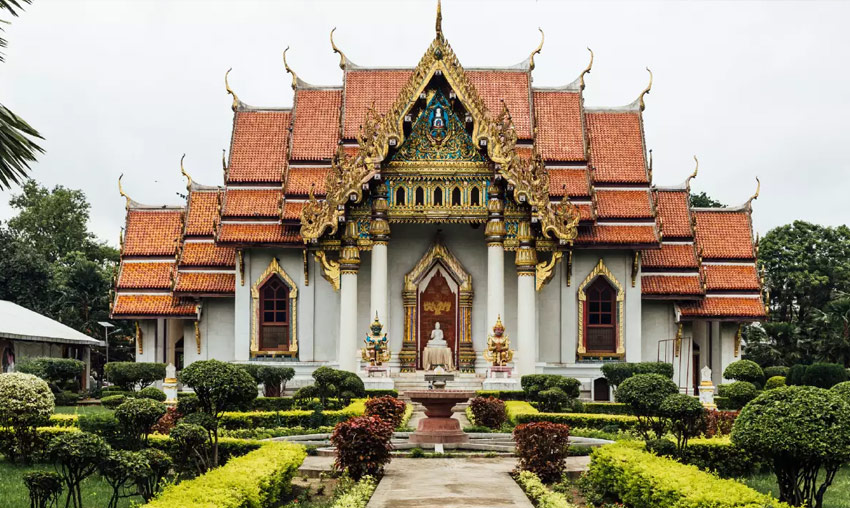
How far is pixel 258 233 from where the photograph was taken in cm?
3275

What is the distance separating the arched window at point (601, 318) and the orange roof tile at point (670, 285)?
1.09 metres

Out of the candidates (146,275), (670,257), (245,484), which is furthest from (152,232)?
(245,484)

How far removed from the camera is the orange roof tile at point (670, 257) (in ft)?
111

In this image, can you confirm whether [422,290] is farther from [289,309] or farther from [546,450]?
[546,450]

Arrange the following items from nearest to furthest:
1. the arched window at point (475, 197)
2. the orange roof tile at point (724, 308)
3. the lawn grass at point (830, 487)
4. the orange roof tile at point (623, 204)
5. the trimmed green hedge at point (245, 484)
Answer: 1. the trimmed green hedge at point (245, 484)
2. the lawn grass at point (830, 487)
3. the arched window at point (475, 197)
4. the orange roof tile at point (623, 204)
5. the orange roof tile at point (724, 308)

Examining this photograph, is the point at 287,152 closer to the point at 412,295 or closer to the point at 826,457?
the point at 412,295

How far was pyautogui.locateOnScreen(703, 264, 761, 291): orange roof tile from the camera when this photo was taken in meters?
34.3

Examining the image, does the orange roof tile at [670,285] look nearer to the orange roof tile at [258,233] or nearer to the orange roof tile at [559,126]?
the orange roof tile at [559,126]

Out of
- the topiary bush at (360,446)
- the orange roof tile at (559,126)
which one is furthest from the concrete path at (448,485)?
the orange roof tile at (559,126)

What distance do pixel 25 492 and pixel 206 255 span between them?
63.7 feet

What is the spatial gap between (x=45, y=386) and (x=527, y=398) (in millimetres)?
12518

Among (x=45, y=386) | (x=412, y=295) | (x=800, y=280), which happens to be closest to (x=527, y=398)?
(x=412, y=295)

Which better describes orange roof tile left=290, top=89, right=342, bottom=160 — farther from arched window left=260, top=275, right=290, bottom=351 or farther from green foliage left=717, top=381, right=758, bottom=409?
green foliage left=717, top=381, right=758, bottom=409

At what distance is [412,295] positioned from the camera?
3284 centimetres
